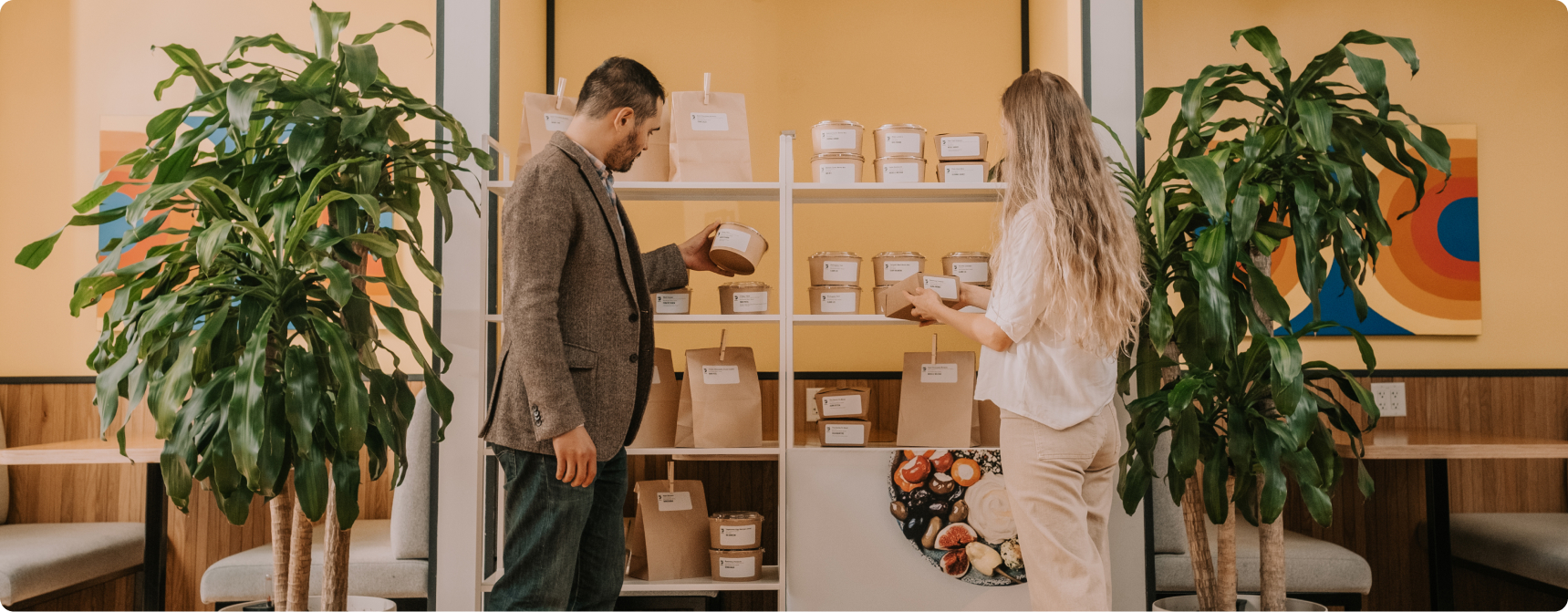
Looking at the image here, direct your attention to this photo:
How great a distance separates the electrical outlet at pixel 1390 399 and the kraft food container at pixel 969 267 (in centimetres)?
181

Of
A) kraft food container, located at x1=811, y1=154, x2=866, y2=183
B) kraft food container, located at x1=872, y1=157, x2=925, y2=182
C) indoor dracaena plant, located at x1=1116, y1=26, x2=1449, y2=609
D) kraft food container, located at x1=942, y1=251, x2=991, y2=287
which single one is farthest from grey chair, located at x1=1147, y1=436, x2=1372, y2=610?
kraft food container, located at x1=811, y1=154, x2=866, y2=183

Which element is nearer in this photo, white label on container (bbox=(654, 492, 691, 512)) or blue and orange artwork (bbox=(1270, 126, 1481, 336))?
white label on container (bbox=(654, 492, 691, 512))

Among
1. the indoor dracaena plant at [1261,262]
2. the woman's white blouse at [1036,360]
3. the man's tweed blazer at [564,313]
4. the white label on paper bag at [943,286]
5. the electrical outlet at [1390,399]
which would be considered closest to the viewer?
the man's tweed blazer at [564,313]

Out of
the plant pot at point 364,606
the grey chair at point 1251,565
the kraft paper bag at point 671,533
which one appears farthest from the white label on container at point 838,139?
the plant pot at point 364,606

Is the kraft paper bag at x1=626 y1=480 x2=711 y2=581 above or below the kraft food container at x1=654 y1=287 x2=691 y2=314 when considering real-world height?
below

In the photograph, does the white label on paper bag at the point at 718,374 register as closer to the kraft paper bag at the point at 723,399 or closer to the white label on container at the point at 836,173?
the kraft paper bag at the point at 723,399

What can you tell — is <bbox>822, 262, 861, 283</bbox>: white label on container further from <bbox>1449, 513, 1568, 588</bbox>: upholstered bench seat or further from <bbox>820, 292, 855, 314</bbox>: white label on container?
<bbox>1449, 513, 1568, 588</bbox>: upholstered bench seat

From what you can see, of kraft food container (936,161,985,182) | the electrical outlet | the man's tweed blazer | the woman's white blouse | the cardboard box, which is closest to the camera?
the man's tweed blazer

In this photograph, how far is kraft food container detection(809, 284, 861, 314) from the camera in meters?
2.49

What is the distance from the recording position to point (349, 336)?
1877mm

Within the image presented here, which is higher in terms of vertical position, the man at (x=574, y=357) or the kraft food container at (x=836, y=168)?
the kraft food container at (x=836, y=168)

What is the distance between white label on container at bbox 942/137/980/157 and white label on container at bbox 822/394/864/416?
749mm

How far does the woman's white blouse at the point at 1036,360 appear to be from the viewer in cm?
176

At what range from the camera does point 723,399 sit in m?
2.49
